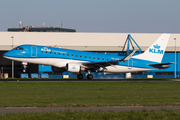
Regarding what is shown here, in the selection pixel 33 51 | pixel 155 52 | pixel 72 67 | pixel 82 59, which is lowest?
pixel 72 67

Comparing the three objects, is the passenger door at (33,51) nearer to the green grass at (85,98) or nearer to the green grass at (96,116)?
the green grass at (85,98)

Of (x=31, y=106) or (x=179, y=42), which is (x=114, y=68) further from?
(x=179, y=42)

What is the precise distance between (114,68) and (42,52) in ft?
38.8

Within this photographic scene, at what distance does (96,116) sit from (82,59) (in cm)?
3091

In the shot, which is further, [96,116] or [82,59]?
[82,59]

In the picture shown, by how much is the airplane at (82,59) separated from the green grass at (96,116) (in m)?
27.0

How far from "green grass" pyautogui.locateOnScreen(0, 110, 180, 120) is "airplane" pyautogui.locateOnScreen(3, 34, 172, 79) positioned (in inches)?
1065

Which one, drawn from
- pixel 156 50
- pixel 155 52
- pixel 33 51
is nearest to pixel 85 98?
pixel 33 51

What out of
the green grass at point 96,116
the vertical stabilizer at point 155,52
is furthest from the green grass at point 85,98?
the vertical stabilizer at point 155,52

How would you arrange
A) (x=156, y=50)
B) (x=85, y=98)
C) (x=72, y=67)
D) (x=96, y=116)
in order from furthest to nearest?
(x=156, y=50) < (x=72, y=67) < (x=85, y=98) < (x=96, y=116)

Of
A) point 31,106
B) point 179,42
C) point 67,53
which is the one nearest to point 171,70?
point 179,42

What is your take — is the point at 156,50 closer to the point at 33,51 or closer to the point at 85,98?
the point at 33,51

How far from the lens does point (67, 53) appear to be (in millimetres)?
42188

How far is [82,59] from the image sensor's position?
4312 centimetres
